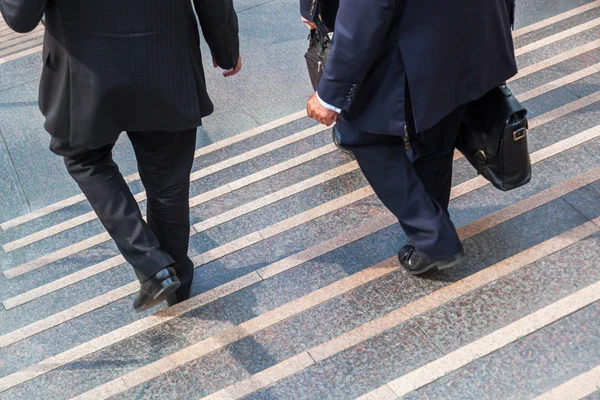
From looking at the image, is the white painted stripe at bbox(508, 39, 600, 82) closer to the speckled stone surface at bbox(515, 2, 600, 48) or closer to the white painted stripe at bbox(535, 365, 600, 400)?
the speckled stone surface at bbox(515, 2, 600, 48)

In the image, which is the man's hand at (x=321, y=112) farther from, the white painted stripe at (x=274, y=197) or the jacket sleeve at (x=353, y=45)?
the white painted stripe at (x=274, y=197)

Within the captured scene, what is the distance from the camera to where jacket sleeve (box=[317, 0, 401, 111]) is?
102 inches

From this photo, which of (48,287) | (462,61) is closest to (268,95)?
(48,287)

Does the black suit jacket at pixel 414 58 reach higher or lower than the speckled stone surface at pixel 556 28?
higher

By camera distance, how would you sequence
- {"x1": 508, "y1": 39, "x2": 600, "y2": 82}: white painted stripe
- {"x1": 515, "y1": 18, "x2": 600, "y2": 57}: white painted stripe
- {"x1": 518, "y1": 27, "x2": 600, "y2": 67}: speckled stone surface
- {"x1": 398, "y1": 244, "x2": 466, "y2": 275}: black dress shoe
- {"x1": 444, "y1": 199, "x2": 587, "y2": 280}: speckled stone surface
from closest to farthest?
1. {"x1": 398, "y1": 244, "x2": 466, "y2": 275}: black dress shoe
2. {"x1": 444, "y1": 199, "x2": 587, "y2": 280}: speckled stone surface
3. {"x1": 508, "y1": 39, "x2": 600, "y2": 82}: white painted stripe
4. {"x1": 518, "y1": 27, "x2": 600, "y2": 67}: speckled stone surface
5. {"x1": 515, "y1": 18, "x2": 600, "y2": 57}: white painted stripe

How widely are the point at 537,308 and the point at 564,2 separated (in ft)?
9.68

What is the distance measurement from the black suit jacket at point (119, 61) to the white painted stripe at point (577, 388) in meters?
1.53

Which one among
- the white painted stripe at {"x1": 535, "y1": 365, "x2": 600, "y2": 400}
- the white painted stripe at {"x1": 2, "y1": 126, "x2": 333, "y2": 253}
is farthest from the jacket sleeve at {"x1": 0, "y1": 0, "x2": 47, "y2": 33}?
the white painted stripe at {"x1": 535, "y1": 365, "x2": 600, "y2": 400}

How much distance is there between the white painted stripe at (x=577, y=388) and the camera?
259 cm

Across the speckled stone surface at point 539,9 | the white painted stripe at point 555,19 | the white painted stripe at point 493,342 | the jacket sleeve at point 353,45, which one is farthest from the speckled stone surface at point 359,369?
the speckled stone surface at point 539,9

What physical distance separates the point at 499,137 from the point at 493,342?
0.74 meters

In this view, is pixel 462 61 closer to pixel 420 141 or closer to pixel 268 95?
pixel 420 141

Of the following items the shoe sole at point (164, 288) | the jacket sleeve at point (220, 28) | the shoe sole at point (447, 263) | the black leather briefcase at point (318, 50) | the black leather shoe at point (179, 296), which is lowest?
the black leather shoe at point (179, 296)

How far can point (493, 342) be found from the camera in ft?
9.32
